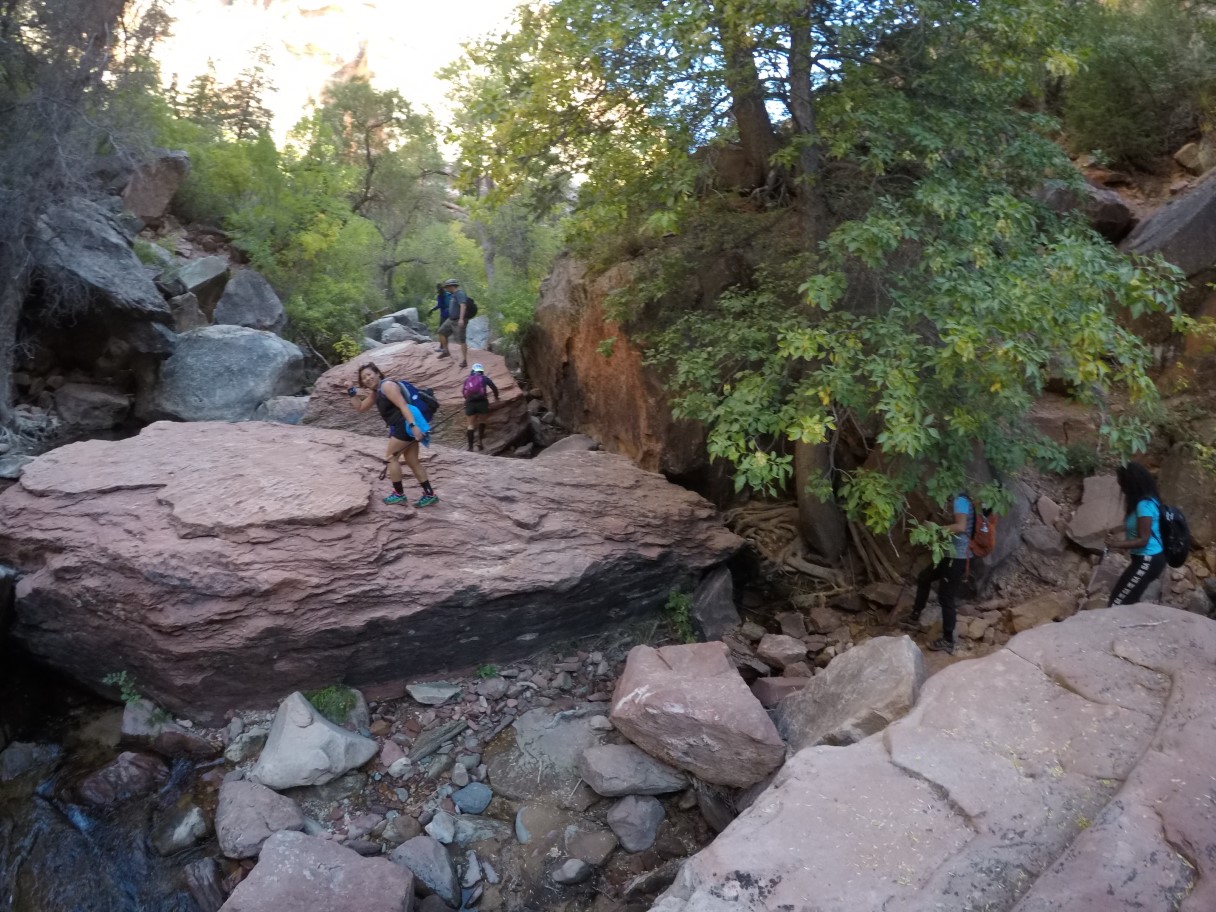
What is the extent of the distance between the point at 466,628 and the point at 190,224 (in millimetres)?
14960

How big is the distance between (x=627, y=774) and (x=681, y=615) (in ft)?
7.27

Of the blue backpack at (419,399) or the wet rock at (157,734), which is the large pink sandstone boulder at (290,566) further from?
the blue backpack at (419,399)

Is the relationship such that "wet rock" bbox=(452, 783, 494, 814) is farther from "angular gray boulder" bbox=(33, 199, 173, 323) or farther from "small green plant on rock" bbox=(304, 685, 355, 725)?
"angular gray boulder" bbox=(33, 199, 173, 323)

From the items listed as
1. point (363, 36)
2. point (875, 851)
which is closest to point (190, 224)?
point (875, 851)

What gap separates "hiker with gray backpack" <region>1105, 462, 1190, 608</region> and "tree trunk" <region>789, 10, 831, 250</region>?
3073 mm

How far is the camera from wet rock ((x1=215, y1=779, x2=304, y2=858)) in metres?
4.96

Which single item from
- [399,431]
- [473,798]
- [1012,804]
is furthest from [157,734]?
[1012,804]

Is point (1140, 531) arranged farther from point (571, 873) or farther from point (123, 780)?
point (123, 780)

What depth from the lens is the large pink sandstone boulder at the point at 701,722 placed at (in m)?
5.00

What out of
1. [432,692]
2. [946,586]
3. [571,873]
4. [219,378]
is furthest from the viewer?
[219,378]

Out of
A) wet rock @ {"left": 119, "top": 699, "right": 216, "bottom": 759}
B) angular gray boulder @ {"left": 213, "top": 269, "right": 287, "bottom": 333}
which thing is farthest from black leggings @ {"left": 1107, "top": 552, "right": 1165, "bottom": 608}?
angular gray boulder @ {"left": 213, "top": 269, "right": 287, "bottom": 333}

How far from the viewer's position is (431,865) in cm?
481

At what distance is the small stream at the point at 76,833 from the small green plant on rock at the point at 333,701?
0.95 metres

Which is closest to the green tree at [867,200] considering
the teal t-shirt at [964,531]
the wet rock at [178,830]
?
the teal t-shirt at [964,531]
